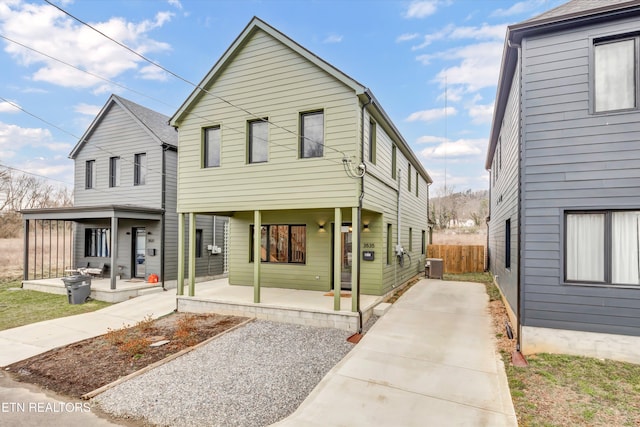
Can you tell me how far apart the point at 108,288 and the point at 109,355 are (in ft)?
19.4

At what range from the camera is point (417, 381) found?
454 centimetres

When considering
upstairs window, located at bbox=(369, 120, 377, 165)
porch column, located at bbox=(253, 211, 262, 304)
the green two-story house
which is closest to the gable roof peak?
the green two-story house

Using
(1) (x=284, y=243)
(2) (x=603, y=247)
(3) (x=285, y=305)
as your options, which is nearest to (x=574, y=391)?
(2) (x=603, y=247)

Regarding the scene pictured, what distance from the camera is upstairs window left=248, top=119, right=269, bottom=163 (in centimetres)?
841

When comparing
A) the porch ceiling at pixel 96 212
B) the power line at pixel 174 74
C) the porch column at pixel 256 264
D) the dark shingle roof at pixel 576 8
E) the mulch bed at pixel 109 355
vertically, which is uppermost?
the dark shingle roof at pixel 576 8

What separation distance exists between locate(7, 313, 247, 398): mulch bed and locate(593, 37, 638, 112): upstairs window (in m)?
8.55

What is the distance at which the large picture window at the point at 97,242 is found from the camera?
533 inches

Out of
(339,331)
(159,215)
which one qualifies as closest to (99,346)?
(339,331)

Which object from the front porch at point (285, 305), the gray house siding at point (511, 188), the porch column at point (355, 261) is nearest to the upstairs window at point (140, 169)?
the front porch at point (285, 305)

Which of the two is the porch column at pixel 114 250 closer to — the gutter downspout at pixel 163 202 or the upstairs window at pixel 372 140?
the gutter downspout at pixel 163 202

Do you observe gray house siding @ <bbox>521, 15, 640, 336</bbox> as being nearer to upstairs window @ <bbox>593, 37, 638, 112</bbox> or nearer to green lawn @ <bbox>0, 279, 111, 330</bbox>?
upstairs window @ <bbox>593, 37, 638, 112</bbox>

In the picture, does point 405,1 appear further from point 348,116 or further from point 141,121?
point 141,121

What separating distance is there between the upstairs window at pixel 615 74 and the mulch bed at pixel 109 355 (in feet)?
28.0

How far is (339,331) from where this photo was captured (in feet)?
22.6
